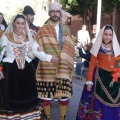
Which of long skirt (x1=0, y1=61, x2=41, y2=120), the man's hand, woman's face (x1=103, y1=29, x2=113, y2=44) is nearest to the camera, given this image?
long skirt (x1=0, y1=61, x2=41, y2=120)

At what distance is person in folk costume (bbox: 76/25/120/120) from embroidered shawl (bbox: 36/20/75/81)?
1.51ft

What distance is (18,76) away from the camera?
4293 mm

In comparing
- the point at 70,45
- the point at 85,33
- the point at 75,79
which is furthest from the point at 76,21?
the point at 70,45

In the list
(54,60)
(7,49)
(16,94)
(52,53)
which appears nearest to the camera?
(16,94)

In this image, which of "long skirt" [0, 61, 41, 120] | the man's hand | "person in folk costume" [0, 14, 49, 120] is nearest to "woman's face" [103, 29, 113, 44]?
the man's hand

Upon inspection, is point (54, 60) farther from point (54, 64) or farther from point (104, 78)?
point (104, 78)

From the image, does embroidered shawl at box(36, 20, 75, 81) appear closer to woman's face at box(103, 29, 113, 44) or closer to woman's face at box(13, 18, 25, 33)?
woman's face at box(13, 18, 25, 33)

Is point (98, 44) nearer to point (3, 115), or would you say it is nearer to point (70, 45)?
point (70, 45)

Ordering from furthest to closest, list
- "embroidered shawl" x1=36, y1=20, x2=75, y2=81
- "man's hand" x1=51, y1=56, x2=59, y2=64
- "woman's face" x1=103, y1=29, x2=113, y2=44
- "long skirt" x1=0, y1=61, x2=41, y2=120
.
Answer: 1. "embroidered shawl" x1=36, y1=20, x2=75, y2=81
2. "man's hand" x1=51, y1=56, x2=59, y2=64
3. "woman's face" x1=103, y1=29, x2=113, y2=44
4. "long skirt" x1=0, y1=61, x2=41, y2=120

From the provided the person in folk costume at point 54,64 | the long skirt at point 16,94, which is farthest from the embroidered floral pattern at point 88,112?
the long skirt at point 16,94

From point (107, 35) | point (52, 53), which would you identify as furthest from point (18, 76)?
point (107, 35)

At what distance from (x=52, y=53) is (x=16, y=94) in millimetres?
883

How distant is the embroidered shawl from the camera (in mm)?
4734

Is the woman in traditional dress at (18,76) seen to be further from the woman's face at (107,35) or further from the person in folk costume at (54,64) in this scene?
the woman's face at (107,35)
